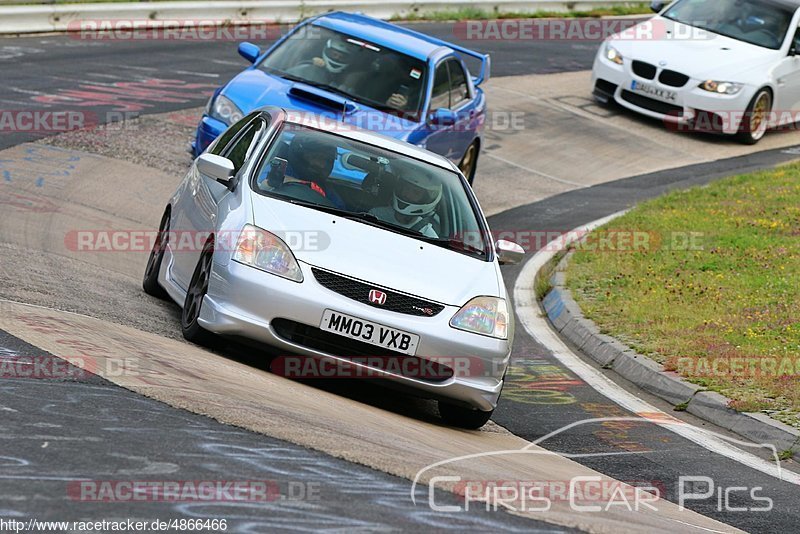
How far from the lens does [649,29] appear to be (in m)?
21.4

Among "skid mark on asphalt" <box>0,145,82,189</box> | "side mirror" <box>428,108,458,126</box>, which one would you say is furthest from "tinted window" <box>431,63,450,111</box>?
"skid mark on asphalt" <box>0,145,82,189</box>

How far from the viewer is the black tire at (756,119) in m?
20.3

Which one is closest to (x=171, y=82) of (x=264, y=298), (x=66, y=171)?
(x=66, y=171)

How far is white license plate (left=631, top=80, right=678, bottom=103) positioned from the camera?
66.4 ft

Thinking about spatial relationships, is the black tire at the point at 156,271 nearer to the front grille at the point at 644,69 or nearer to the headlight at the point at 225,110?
the headlight at the point at 225,110

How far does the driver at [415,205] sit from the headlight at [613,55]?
482 inches

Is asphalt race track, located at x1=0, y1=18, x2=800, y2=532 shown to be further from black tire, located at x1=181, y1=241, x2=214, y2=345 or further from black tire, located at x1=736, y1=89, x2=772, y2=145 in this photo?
black tire, located at x1=736, y1=89, x2=772, y2=145

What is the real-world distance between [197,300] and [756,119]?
1438cm

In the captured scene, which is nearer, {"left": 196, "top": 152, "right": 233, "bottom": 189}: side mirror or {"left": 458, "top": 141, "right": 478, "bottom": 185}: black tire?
{"left": 196, "top": 152, "right": 233, "bottom": 189}: side mirror

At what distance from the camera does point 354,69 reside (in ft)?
45.9

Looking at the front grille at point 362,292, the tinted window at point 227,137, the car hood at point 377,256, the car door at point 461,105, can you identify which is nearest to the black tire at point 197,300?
the car hood at point 377,256

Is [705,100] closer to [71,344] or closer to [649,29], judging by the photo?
[649,29]

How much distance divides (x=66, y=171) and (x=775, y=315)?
7179 millimetres

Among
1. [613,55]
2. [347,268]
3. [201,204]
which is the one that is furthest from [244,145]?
[613,55]
